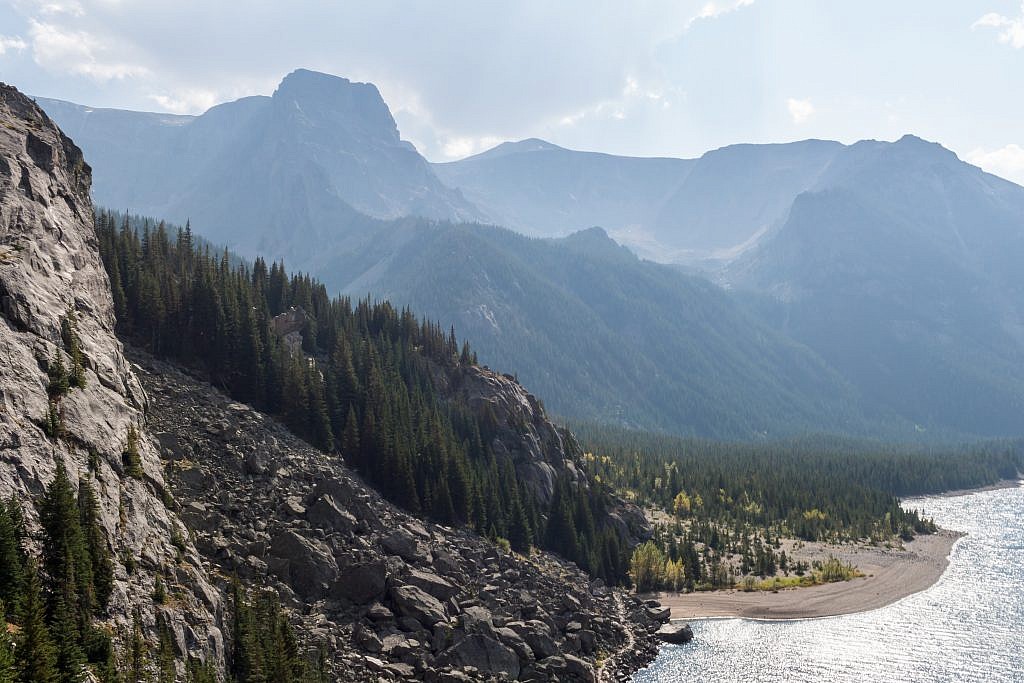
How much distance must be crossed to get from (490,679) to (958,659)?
67.8 metres

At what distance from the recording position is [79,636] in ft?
128

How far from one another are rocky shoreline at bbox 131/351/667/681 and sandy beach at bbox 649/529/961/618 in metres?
29.4

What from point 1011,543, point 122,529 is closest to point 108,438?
point 122,529

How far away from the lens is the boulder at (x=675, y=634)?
3888 inches

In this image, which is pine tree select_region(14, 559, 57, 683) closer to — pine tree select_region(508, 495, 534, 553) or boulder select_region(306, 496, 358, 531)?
boulder select_region(306, 496, 358, 531)

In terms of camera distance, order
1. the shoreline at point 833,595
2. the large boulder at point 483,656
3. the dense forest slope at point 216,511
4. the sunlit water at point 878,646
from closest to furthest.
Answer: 1. the dense forest slope at point 216,511
2. the large boulder at point 483,656
3. the sunlit water at point 878,646
4. the shoreline at point 833,595

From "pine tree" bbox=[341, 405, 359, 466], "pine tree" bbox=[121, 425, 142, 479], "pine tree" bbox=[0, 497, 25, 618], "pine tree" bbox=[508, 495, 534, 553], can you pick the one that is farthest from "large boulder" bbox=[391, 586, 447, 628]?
"pine tree" bbox=[508, 495, 534, 553]

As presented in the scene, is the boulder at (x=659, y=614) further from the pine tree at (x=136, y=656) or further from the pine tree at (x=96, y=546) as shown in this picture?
the pine tree at (x=96, y=546)

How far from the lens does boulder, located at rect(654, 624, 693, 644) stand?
3888 inches

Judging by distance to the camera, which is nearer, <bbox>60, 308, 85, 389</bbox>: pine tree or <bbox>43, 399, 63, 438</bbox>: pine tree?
<bbox>43, 399, 63, 438</bbox>: pine tree

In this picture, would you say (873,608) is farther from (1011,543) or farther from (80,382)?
(80,382)

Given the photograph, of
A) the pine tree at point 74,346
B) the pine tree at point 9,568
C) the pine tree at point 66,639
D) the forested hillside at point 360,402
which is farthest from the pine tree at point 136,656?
the forested hillside at point 360,402

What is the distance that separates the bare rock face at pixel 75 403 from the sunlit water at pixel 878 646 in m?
55.0

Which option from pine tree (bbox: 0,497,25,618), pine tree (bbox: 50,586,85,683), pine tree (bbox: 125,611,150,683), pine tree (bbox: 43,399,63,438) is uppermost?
pine tree (bbox: 43,399,63,438)
